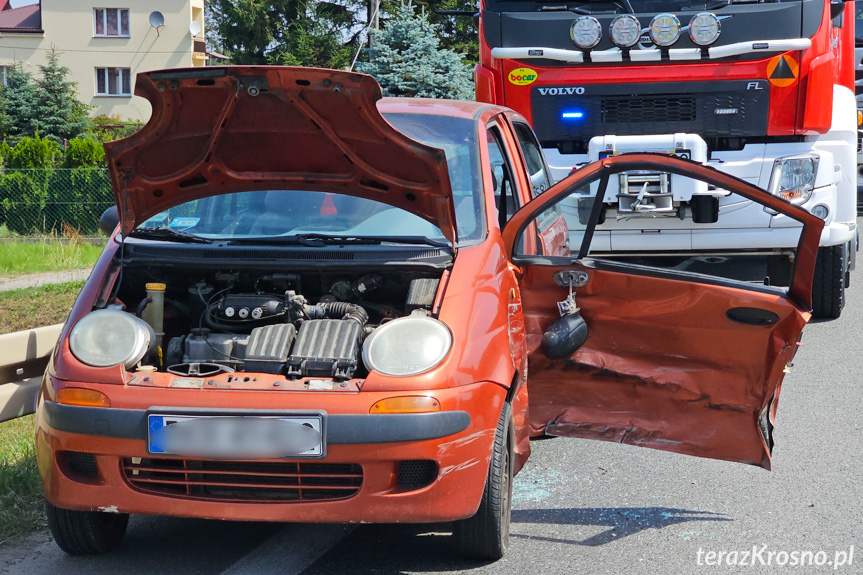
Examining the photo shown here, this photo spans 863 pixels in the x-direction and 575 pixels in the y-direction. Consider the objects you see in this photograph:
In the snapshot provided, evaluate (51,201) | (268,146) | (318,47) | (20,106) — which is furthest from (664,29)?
(318,47)

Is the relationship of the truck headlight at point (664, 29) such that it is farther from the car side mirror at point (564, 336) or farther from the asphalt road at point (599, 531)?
the car side mirror at point (564, 336)

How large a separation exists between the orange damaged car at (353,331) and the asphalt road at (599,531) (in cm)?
22

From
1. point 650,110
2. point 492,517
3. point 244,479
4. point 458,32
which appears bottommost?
point 492,517

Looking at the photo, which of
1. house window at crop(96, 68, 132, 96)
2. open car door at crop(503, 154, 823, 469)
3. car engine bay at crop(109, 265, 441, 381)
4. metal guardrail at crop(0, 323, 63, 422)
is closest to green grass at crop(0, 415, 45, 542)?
metal guardrail at crop(0, 323, 63, 422)

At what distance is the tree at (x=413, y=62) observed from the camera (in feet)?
66.8

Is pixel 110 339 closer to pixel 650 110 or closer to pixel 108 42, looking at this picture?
pixel 650 110

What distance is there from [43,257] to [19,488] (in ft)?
36.0

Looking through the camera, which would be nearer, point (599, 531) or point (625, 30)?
point (599, 531)

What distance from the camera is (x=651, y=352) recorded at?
14.6 feet

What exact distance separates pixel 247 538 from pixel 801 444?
2986 millimetres

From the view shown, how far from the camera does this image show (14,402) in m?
4.81

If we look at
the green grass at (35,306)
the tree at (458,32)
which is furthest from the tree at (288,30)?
the green grass at (35,306)

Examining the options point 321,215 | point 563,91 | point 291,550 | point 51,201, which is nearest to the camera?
point 291,550

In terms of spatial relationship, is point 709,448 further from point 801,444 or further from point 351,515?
point 351,515
